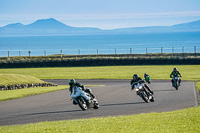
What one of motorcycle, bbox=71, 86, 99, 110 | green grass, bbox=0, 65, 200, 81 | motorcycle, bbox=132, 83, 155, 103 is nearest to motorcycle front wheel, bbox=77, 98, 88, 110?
motorcycle, bbox=71, 86, 99, 110

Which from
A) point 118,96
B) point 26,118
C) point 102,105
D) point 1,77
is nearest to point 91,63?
point 1,77

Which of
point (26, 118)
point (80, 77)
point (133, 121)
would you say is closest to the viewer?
point (133, 121)

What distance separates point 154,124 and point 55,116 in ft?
17.3

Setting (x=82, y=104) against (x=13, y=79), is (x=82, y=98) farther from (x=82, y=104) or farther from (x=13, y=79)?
(x=13, y=79)

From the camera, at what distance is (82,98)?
59.8 feet

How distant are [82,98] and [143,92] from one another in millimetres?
4196

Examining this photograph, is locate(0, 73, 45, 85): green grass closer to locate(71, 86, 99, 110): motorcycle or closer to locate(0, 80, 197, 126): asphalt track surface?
locate(0, 80, 197, 126): asphalt track surface

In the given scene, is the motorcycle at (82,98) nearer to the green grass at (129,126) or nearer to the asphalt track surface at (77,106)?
the asphalt track surface at (77,106)

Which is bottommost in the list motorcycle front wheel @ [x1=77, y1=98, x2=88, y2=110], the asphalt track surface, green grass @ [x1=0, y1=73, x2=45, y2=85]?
the asphalt track surface

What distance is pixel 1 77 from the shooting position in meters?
31.2

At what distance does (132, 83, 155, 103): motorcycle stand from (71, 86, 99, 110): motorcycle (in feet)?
8.66

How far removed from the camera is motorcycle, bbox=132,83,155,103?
68.0 feet

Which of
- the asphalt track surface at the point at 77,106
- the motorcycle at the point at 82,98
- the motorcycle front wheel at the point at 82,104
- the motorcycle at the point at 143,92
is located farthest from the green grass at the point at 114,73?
the motorcycle front wheel at the point at 82,104

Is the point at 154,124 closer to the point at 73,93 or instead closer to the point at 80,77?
the point at 73,93
